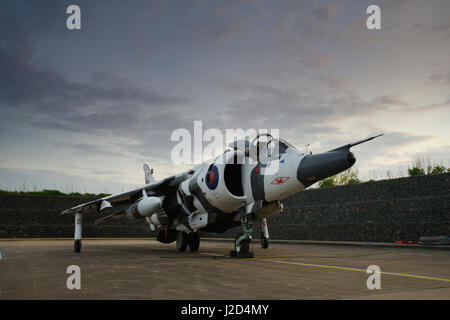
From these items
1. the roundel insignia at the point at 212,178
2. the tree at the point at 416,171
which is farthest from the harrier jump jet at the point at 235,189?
the tree at the point at 416,171

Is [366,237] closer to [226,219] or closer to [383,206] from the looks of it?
[383,206]

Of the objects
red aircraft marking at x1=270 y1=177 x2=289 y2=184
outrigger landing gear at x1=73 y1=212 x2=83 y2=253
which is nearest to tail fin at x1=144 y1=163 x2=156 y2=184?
outrigger landing gear at x1=73 y1=212 x2=83 y2=253

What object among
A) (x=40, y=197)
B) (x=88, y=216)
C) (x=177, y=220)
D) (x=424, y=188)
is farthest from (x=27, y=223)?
(x=424, y=188)

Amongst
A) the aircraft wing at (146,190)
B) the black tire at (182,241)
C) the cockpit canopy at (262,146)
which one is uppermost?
the cockpit canopy at (262,146)

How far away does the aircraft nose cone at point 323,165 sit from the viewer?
756 centimetres

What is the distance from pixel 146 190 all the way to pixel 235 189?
438 centimetres

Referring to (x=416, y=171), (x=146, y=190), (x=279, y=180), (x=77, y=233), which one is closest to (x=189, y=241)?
(x=146, y=190)

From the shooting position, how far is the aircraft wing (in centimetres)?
1319

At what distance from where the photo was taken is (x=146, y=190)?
13.6m

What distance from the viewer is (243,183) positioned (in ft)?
33.5

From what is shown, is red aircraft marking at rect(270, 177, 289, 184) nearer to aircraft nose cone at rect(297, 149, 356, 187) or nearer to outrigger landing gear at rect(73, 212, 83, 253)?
aircraft nose cone at rect(297, 149, 356, 187)

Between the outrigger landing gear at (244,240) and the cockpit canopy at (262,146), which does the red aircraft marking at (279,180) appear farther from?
the outrigger landing gear at (244,240)
